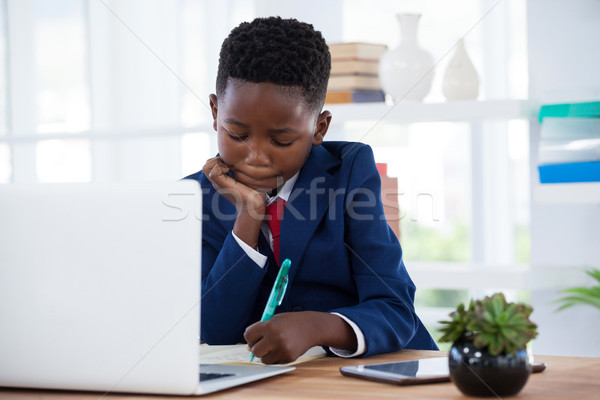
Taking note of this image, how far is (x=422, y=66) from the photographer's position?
87.1 inches

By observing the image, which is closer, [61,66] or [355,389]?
[355,389]

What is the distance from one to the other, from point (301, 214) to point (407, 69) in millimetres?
1109

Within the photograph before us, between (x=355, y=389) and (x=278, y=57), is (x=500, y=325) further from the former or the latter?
(x=278, y=57)

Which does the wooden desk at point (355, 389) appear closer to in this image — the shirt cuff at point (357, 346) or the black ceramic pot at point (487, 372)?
the black ceramic pot at point (487, 372)

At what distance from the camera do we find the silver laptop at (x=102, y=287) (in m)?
0.75

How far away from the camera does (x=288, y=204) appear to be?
1.23 meters

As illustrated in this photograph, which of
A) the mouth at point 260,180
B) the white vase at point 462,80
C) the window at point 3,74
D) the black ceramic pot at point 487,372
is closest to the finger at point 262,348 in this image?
the black ceramic pot at point 487,372

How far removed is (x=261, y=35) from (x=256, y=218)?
0.31 metres

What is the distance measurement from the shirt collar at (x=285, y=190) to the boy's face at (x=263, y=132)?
0.07ft

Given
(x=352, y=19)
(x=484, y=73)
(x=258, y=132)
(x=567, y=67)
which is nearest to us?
(x=258, y=132)

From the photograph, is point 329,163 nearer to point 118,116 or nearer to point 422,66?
point 422,66

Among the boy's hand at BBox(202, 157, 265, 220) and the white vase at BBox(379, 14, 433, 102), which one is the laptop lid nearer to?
the boy's hand at BBox(202, 157, 265, 220)

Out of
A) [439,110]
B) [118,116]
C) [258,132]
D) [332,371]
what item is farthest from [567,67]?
[118,116]

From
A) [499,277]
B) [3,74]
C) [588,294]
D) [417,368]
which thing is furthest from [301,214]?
[3,74]
